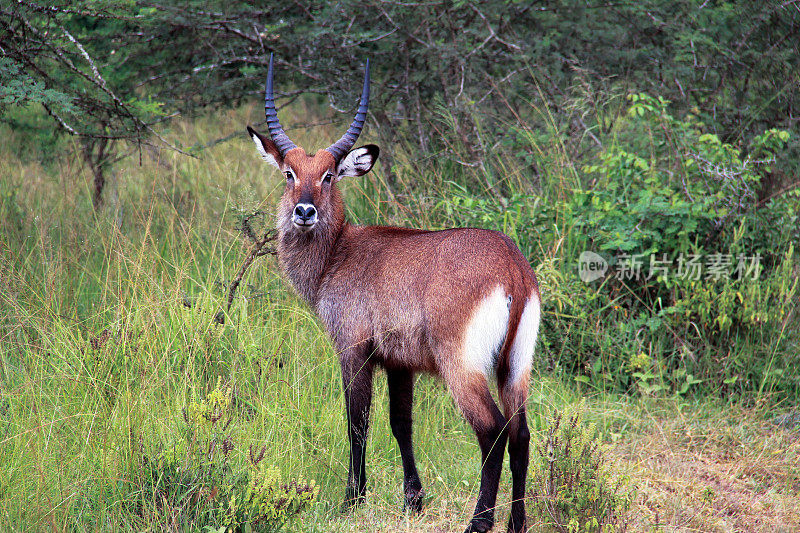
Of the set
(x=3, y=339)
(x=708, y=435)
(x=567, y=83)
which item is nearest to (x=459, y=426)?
(x=708, y=435)

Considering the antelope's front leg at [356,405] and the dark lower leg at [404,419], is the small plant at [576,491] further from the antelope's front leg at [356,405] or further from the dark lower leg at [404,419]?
the antelope's front leg at [356,405]

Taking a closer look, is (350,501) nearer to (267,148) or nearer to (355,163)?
(355,163)

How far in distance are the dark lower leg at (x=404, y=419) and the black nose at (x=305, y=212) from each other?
33.0 inches

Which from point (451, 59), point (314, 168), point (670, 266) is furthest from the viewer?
point (451, 59)

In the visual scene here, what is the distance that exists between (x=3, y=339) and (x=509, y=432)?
9.73 ft

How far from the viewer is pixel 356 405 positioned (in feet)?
11.2

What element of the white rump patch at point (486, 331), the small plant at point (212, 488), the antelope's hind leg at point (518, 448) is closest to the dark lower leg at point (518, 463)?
the antelope's hind leg at point (518, 448)

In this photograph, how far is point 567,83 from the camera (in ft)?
21.4

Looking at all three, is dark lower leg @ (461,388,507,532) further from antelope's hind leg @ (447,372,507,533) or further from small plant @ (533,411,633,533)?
small plant @ (533,411,633,533)

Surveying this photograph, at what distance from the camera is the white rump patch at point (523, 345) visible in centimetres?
317

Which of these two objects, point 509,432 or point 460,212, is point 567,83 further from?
point 509,432

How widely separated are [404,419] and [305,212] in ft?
3.66

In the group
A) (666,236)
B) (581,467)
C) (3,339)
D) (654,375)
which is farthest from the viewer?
(666,236)

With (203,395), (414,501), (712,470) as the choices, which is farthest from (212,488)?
(712,470)
